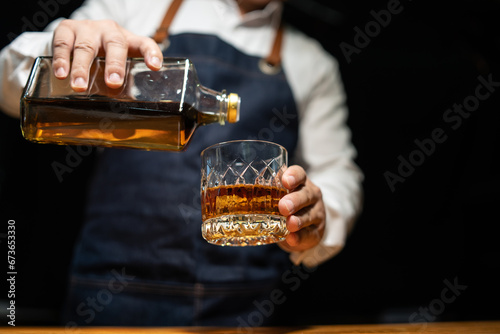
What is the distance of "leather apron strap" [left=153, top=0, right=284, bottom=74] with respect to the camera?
5.25 ft

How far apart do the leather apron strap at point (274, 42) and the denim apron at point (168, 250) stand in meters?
0.08

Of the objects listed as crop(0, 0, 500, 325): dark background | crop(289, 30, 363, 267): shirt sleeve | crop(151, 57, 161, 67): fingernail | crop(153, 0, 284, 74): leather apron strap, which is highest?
crop(151, 57, 161, 67): fingernail

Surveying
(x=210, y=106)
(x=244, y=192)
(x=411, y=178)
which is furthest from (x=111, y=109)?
(x=411, y=178)

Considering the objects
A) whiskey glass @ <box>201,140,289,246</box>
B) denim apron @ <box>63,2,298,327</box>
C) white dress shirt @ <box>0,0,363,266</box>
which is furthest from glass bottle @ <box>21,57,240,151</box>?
white dress shirt @ <box>0,0,363,266</box>

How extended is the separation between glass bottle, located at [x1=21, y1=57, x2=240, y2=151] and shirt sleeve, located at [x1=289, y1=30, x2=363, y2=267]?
2.23ft

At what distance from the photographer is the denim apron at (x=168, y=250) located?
4.76ft

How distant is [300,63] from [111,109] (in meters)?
1.08

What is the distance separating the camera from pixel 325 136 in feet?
5.72

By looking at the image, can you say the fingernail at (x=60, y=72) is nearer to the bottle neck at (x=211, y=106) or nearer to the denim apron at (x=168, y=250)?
the bottle neck at (x=211, y=106)

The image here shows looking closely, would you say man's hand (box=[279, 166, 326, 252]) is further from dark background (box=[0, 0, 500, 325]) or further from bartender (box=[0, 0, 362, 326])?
dark background (box=[0, 0, 500, 325])

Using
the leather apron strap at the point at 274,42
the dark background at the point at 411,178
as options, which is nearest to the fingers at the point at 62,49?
the leather apron strap at the point at 274,42

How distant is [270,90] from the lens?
168 centimetres

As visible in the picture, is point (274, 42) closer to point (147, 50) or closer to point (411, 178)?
point (147, 50)

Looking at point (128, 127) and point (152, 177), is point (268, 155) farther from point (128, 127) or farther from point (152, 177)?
point (152, 177)
